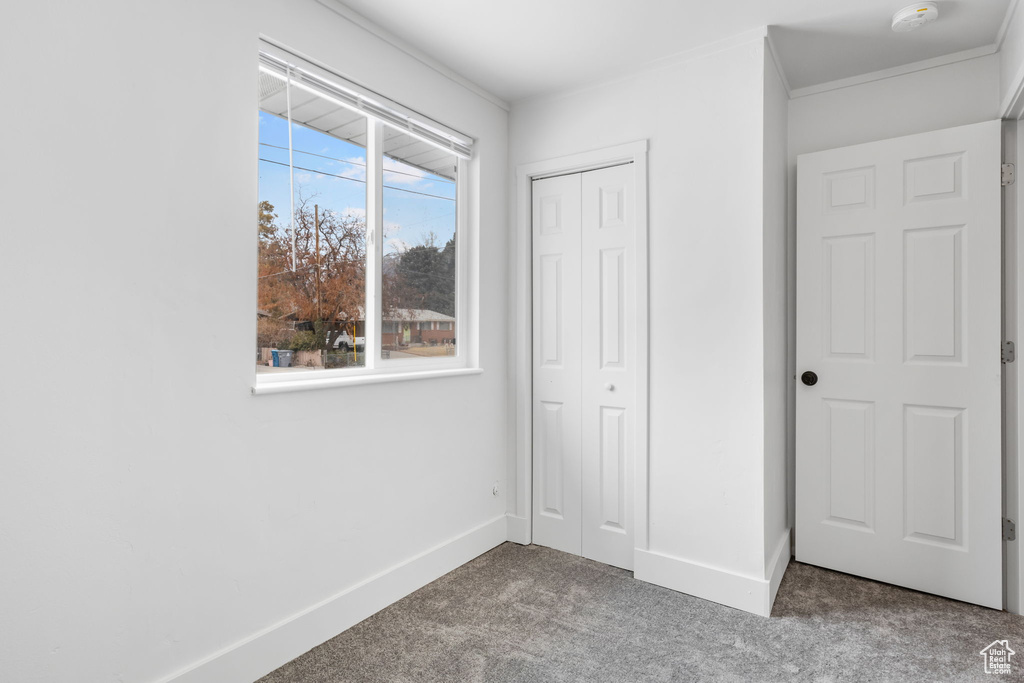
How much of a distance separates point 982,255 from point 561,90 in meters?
2.08

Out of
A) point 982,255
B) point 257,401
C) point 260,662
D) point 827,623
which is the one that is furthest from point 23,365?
point 982,255

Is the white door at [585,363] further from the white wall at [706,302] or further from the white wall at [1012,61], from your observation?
the white wall at [1012,61]

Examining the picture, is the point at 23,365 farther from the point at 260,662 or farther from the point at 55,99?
the point at 260,662

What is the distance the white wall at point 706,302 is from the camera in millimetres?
2320

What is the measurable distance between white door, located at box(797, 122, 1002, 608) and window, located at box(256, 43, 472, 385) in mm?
1841

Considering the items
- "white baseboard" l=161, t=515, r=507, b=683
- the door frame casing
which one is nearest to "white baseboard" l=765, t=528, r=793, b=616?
the door frame casing

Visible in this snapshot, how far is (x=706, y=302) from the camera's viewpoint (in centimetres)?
243

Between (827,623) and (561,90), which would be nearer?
(827,623)

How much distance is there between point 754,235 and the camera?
231 cm

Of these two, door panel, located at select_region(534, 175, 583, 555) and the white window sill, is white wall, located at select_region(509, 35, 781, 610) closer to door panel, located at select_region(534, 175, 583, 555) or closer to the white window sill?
door panel, located at select_region(534, 175, 583, 555)

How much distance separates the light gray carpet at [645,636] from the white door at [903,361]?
0.24 m

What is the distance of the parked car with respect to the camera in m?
2.27

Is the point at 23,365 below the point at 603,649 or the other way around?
the other way around

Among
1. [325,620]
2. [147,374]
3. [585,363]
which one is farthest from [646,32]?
[325,620]
